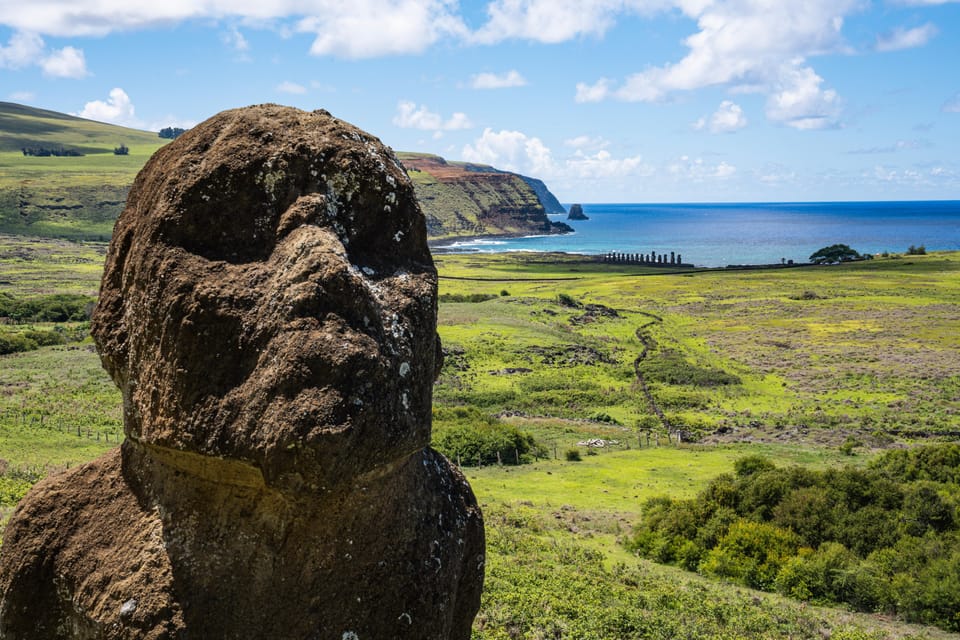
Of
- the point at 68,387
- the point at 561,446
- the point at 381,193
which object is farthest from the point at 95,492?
the point at 68,387

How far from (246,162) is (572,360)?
57093 mm

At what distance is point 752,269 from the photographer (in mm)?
137875

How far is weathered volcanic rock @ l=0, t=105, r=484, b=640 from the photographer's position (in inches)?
236

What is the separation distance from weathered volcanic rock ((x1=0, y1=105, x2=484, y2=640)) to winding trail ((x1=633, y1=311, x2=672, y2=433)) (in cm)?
3936

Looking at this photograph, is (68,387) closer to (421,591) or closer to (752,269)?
(421,591)

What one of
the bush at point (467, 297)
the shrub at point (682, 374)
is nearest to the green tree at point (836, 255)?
the bush at point (467, 297)

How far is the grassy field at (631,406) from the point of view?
18.9m

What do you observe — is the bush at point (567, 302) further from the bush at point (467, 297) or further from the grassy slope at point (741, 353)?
the bush at point (467, 297)

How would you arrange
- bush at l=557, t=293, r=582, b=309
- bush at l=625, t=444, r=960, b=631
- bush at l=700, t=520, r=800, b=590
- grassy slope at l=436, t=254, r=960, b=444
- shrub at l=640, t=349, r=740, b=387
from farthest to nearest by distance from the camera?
bush at l=557, t=293, r=582, b=309
shrub at l=640, t=349, r=740, b=387
grassy slope at l=436, t=254, r=960, b=444
bush at l=700, t=520, r=800, b=590
bush at l=625, t=444, r=960, b=631

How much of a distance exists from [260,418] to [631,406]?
46.0 m

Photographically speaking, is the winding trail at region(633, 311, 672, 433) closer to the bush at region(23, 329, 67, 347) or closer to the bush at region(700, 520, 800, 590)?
the bush at region(700, 520, 800, 590)

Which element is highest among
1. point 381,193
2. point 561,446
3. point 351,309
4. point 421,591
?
point 381,193

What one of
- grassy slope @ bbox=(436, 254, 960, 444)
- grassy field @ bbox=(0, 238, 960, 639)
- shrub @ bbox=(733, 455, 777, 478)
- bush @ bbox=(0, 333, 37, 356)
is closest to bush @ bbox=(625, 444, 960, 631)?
grassy field @ bbox=(0, 238, 960, 639)

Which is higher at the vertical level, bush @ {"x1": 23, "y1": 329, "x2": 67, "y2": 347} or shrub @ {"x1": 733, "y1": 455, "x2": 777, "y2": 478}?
shrub @ {"x1": 733, "y1": 455, "x2": 777, "y2": 478}
